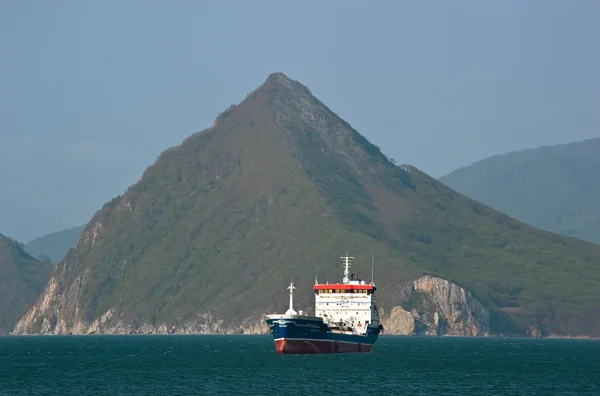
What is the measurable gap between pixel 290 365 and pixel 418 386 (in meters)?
37.2

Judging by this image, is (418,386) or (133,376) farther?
(133,376)

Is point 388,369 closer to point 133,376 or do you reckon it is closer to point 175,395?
point 133,376

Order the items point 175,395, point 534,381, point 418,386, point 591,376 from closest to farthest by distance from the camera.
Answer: point 175,395
point 418,386
point 534,381
point 591,376

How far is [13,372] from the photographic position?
19412cm

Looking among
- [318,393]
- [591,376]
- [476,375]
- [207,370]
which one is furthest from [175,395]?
[591,376]

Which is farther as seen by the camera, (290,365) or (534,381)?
(290,365)

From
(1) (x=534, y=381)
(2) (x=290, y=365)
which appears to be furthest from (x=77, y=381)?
(1) (x=534, y=381)

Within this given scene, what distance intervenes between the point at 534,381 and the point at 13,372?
3281 inches

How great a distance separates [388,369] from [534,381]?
26.0 metres

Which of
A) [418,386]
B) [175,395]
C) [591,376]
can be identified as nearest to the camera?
[175,395]

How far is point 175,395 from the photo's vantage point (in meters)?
150

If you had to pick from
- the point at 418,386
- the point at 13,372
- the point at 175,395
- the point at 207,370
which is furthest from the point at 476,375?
the point at 13,372

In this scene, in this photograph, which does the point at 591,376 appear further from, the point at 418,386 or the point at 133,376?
the point at 133,376

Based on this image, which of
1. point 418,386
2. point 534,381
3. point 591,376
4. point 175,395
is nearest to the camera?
point 175,395
